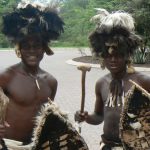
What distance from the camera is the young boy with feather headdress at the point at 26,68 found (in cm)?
369

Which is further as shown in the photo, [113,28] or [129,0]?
[129,0]

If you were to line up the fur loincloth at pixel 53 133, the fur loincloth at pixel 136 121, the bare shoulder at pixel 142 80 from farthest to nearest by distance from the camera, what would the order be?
the bare shoulder at pixel 142 80, the fur loincloth at pixel 136 121, the fur loincloth at pixel 53 133

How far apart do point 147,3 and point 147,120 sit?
16.5 meters

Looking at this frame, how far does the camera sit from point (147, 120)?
353 cm

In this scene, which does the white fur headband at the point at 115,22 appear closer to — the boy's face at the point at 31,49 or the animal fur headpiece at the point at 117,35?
the animal fur headpiece at the point at 117,35

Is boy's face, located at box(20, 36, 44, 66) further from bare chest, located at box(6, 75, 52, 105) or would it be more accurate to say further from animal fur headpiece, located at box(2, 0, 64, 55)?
bare chest, located at box(6, 75, 52, 105)

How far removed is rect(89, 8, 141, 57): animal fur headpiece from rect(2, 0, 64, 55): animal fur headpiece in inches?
14.3

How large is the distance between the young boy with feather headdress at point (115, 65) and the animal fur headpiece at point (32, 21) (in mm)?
388

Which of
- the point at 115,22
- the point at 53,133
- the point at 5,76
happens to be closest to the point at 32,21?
the point at 5,76

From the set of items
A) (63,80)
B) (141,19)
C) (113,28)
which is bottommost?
(63,80)

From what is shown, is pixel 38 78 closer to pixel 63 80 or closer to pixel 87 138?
pixel 87 138

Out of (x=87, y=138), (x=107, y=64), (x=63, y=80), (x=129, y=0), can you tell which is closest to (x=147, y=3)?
(x=129, y=0)

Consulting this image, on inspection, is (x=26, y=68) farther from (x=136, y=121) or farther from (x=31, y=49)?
(x=136, y=121)

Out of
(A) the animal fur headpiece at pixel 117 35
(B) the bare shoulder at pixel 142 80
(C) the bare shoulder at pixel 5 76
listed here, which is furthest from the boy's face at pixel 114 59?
(C) the bare shoulder at pixel 5 76
